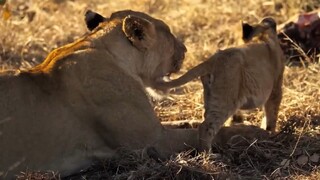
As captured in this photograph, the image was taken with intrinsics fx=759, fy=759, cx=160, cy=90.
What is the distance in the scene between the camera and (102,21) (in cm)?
464

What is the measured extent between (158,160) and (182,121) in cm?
73

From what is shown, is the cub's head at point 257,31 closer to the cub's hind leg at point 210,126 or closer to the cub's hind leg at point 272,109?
the cub's hind leg at point 272,109

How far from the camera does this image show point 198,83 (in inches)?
229

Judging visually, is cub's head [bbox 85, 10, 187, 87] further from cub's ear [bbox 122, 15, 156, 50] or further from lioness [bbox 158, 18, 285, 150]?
lioness [bbox 158, 18, 285, 150]

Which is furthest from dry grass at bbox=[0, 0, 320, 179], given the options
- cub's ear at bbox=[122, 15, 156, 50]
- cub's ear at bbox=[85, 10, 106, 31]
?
cub's ear at bbox=[85, 10, 106, 31]

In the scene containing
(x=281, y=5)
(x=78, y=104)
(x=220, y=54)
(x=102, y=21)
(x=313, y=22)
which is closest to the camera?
(x=78, y=104)

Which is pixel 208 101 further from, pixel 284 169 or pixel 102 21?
pixel 102 21

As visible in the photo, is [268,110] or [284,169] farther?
[268,110]

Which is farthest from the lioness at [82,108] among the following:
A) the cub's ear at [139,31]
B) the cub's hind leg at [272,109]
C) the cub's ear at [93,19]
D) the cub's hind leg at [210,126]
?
the cub's hind leg at [272,109]

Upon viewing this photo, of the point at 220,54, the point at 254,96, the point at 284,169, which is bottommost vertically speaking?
the point at 284,169

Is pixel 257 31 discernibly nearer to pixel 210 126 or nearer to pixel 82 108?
pixel 210 126

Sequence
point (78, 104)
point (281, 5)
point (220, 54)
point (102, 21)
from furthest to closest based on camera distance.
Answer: point (281, 5) → point (102, 21) → point (220, 54) → point (78, 104)

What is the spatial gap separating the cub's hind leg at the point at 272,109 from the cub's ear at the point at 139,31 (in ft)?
2.89

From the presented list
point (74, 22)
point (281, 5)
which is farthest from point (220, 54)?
point (74, 22)
